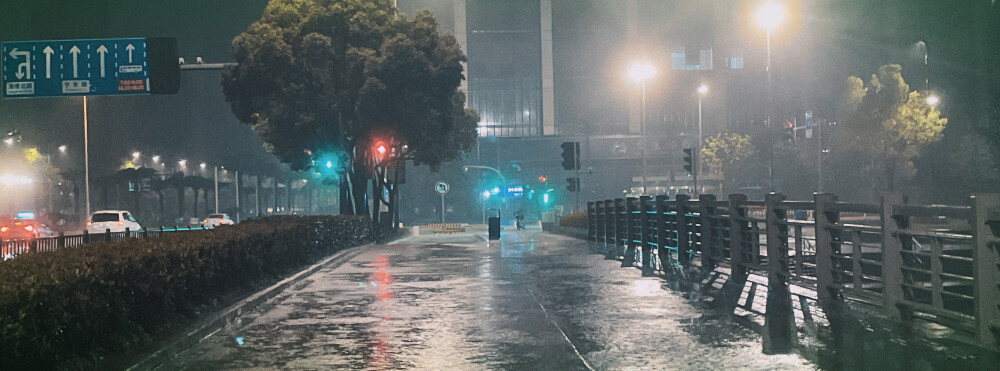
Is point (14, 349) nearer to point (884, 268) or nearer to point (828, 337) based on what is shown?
point (828, 337)

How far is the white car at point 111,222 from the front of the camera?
155ft

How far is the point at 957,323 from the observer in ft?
32.4

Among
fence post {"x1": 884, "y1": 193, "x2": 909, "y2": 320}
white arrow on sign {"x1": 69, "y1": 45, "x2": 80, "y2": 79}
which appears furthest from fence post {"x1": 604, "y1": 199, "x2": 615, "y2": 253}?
fence post {"x1": 884, "y1": 193, "x2": 909, "y2": 320}

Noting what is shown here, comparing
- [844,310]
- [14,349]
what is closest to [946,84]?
[844,310]

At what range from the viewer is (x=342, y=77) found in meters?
43.5

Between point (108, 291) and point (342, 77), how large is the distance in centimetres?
3433

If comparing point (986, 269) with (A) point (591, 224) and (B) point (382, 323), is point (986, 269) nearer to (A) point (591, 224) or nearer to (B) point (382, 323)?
(B) point (382, 323)

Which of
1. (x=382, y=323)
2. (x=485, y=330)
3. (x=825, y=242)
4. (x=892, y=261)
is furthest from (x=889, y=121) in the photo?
(x=485, y=330)

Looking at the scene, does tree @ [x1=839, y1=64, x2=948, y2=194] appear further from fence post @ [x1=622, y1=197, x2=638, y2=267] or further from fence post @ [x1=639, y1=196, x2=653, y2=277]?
fence post @ [x1=639, y1=196, x2=653, y2=277]

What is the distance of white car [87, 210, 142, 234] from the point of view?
4738 cm

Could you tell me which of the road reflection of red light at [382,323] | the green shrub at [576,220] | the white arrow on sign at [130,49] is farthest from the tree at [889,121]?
the road reflection of red light at [382,323]

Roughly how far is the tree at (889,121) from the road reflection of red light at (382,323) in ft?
164

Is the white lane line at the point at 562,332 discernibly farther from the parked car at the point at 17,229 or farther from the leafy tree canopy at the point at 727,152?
the leafy tree canopy at the point at 727,152

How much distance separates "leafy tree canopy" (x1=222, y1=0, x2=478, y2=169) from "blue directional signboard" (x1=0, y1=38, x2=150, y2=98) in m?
12.5
